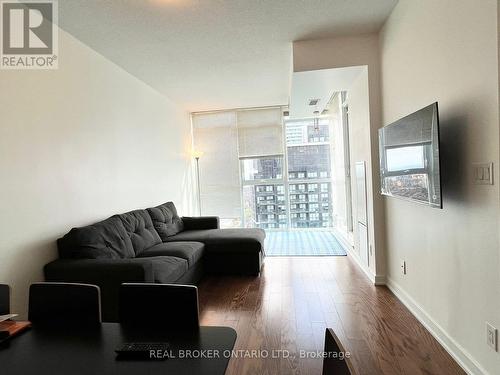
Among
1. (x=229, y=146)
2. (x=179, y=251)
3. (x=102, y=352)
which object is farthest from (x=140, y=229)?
(x=229, y=146)

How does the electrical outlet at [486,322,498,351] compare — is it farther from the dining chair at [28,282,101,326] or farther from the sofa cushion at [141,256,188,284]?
the sofa cushion at [141,256,188,284]

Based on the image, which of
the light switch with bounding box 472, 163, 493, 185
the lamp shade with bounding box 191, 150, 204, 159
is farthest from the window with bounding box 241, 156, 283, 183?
the light switch with bounding box 472, 163, 493, 185

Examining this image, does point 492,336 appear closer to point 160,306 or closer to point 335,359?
point 335,359

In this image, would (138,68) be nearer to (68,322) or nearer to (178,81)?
(178,81)

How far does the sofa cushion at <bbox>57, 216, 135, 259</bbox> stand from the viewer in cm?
249

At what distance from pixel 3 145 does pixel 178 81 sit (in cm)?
263

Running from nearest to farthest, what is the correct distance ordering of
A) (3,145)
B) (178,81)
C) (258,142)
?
1. (3,145)
2. (178,81)
3. (258,142)

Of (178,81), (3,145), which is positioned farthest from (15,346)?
(178,81)

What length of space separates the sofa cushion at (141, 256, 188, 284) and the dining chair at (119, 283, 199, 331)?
114 centimetres

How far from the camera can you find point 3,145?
6.82 feet

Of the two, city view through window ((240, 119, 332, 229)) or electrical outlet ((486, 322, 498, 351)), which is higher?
city view through window ((240, 119, 332, 229))

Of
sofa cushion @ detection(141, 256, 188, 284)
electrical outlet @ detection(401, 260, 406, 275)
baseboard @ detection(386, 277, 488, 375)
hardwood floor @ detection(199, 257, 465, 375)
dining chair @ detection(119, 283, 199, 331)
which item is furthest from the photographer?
electrical outlet @ detection(401, 260, 406, 275)

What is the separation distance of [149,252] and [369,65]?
10.4 feet

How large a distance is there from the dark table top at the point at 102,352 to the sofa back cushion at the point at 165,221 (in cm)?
275
